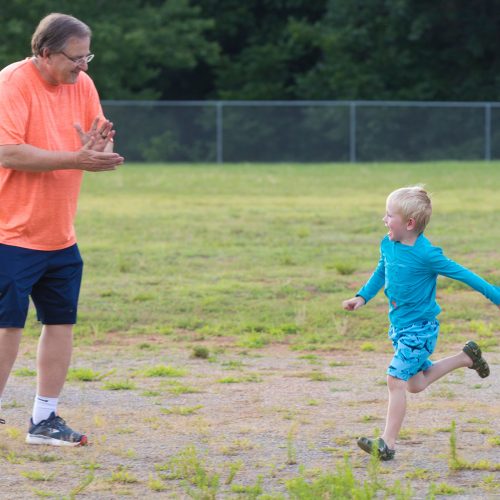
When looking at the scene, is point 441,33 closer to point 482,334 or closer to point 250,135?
point 250,135

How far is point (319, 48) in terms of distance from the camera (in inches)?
1686

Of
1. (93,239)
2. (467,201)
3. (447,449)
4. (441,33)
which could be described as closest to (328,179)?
(467,201)

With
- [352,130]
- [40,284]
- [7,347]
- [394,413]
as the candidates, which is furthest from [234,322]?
[352,130]

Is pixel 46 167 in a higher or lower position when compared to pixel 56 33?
lower

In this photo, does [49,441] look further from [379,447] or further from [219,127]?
[219,127]

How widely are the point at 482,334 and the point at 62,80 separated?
417 cm

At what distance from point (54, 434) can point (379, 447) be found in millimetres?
1533

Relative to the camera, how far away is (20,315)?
5.34 m

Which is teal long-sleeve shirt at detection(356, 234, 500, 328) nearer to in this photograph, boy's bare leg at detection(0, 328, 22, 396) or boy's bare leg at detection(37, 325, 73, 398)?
boy's bare leg at detection(37, 325, 73, 398)

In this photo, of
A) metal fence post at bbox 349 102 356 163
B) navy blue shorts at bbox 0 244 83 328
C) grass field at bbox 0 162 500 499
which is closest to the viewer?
grass field at bbox 0 162 500 499

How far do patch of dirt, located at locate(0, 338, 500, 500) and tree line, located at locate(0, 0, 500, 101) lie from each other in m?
31.8

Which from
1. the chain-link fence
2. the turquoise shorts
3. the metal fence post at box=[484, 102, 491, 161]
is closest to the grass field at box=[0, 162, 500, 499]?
the turquoise shorts

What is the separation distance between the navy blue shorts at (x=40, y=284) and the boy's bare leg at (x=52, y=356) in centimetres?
5

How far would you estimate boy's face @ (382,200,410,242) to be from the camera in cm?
525
